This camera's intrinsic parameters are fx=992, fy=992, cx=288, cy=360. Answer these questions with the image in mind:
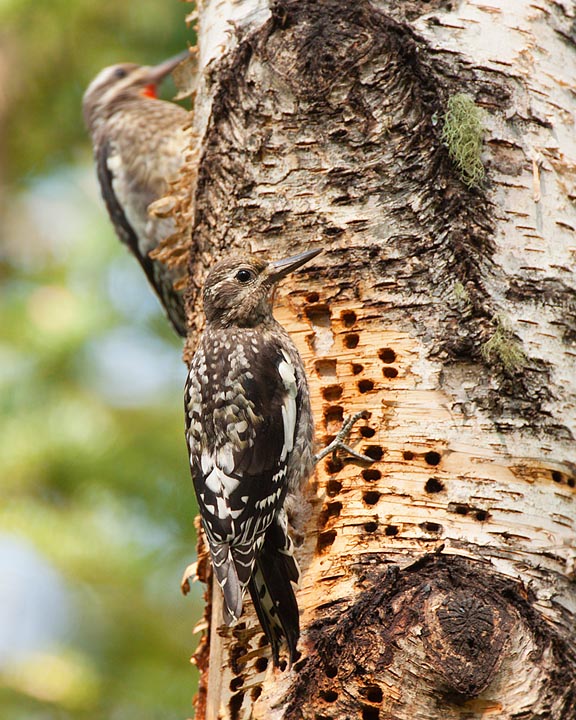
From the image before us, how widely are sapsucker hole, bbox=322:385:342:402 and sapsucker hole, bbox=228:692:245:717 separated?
35.7 inches

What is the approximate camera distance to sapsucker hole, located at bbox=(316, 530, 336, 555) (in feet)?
9.25

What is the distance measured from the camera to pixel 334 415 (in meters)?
3.08

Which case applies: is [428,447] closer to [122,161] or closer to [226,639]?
[226,639]

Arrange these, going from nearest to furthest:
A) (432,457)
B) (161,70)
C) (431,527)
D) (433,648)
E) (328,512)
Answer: (433,648) < (431,527) < (432,457) < (328,512) < (161,70)

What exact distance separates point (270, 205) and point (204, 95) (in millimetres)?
604

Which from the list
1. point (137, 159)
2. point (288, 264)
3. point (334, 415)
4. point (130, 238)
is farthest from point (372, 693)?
point (137, 159)

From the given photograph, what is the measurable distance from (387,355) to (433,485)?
433 mm

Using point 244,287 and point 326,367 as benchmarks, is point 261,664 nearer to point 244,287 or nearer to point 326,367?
point 326,367

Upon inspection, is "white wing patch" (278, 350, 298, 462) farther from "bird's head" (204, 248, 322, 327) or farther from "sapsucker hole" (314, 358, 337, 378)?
"bird's head" (204, 248, 322, 327)

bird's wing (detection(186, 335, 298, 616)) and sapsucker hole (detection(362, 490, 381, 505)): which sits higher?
→ sapsucker hole (detection(362, 490, 381, 505))

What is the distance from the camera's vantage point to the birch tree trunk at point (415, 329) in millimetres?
2479

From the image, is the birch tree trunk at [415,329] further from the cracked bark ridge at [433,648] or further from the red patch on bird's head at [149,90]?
the red patch on bird's head at [149,90]

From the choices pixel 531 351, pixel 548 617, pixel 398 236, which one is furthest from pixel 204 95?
pixel 548 617

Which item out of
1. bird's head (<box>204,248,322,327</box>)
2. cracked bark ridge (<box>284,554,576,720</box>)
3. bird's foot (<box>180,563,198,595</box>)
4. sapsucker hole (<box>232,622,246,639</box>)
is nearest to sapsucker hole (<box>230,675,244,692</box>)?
sapsucker hole (<box>232,622,246,639</box>)
